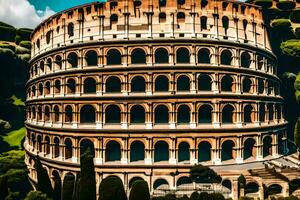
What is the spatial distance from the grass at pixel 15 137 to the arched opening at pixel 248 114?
3714 cm

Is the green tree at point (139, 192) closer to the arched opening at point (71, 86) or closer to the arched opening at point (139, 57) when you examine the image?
the arched opening at point (139, 57)

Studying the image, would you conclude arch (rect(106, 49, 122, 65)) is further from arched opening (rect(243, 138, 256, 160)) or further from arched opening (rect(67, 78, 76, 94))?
arched opening (rect(243, 138, 256, 160))

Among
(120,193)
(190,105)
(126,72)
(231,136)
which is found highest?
(126,72)

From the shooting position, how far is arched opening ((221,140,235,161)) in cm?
3122

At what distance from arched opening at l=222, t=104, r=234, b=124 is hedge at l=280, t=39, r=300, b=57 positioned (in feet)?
49.9

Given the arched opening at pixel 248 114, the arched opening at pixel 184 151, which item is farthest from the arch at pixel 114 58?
the arched opening at pixel 248 114

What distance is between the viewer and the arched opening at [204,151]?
30.7 m

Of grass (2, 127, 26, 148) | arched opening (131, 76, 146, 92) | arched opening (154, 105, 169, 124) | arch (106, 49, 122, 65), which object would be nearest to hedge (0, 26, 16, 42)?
grass (2, 127, 26, 148)

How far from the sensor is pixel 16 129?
171 feet

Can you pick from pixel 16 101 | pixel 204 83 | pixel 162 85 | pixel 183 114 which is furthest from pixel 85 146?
pixel 16 101

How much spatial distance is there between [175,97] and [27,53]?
39693mm

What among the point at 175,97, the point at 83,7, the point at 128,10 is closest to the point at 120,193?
the point at 175,97

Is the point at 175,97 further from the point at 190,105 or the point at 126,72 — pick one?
the point at 126,72

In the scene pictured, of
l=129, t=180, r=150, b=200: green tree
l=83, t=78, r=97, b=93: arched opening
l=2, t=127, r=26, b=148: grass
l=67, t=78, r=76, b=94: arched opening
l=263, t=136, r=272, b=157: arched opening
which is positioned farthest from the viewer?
l=2, t=127, r=26, b=148: grass
